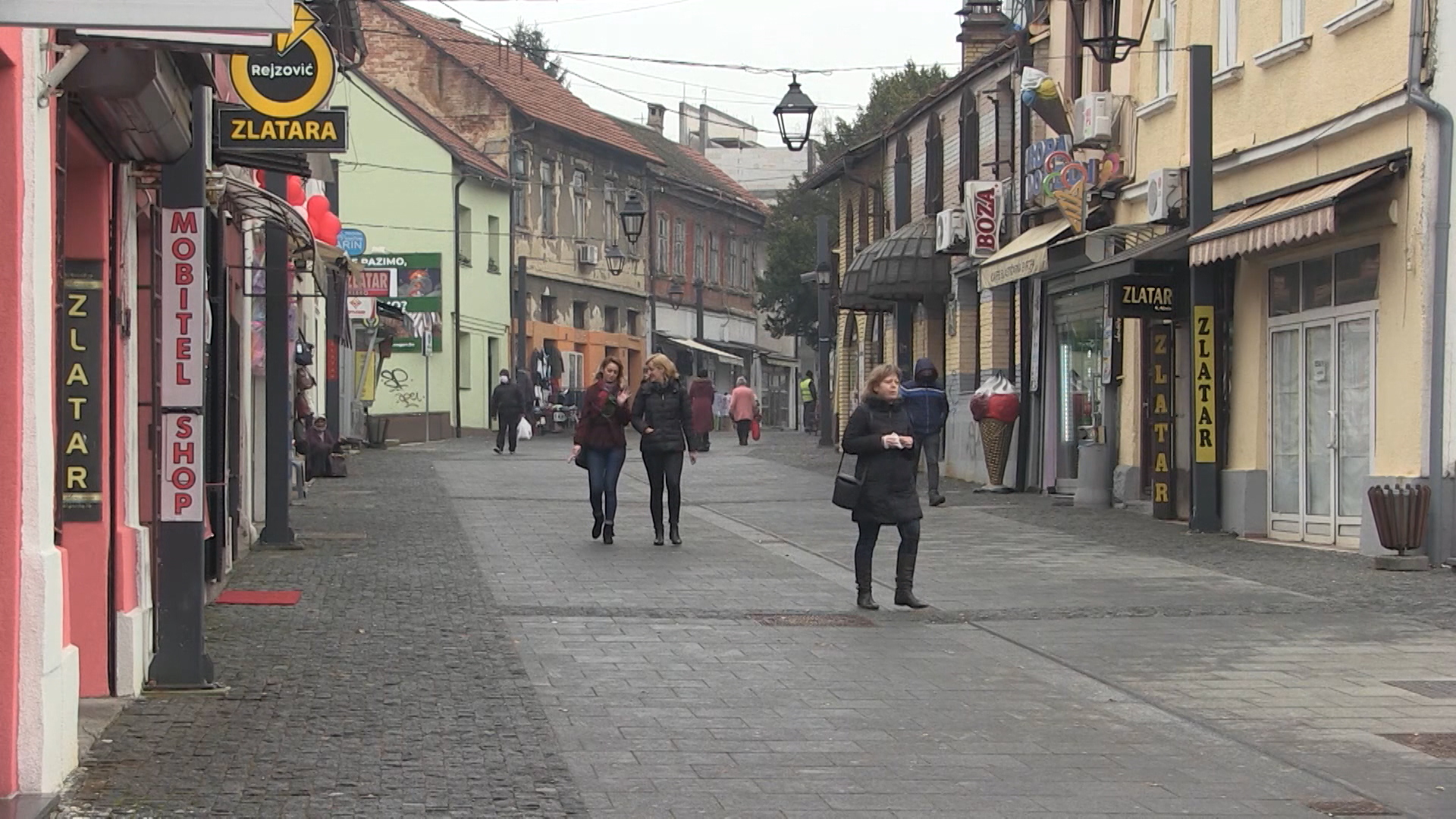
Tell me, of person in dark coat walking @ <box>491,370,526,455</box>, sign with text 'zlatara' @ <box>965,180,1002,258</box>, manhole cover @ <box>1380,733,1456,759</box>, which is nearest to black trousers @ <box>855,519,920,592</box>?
manhole cover @ <box>1380,733,1456,759</box>

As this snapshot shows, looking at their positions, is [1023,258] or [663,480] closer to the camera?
[663,480]

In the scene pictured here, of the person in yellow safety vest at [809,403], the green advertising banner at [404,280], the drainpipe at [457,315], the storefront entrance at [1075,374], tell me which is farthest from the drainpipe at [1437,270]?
the person in yellow safety vest at [809,403]

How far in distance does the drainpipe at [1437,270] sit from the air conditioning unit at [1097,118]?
7.43 metres

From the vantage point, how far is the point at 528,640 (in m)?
11.3

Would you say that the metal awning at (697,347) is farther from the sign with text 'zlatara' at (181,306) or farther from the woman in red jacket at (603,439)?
the sign with text 'zlatara' at (181,306)

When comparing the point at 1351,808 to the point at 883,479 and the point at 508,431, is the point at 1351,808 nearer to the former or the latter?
the point at 883,479

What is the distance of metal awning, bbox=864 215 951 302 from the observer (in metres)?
31.2

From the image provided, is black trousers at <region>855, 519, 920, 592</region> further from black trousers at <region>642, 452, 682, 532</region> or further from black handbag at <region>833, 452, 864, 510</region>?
black trousers at <region>642, 452, 682, 532</region>

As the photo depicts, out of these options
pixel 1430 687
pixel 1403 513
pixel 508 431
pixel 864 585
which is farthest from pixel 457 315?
pixel 1430 687

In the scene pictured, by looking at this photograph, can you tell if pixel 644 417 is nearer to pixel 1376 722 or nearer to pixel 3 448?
pixel 1376 722

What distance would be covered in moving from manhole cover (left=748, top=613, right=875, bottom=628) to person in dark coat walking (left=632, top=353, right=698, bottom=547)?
5209 millimetres

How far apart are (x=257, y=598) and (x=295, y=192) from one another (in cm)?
964

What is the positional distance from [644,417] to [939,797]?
36.2 ft

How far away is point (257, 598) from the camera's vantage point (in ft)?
42.8
